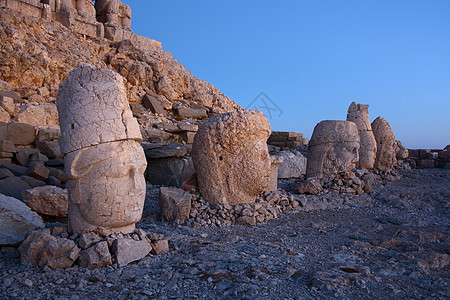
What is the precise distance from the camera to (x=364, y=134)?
8906 mm

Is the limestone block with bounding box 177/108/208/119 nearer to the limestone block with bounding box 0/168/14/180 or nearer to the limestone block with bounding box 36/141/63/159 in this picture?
the limestone block with bounding box 36/141/63/159

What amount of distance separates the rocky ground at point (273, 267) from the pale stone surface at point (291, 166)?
448 cm

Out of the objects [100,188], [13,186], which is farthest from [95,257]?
[13,186]

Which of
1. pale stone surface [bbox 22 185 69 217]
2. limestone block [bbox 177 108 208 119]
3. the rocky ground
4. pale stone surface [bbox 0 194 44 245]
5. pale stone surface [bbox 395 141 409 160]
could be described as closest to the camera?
the rocky ground

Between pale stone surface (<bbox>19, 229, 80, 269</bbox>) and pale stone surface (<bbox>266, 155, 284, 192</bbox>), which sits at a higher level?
pale stone surface (<bbox>266, 155, 284, 192</bbox>)

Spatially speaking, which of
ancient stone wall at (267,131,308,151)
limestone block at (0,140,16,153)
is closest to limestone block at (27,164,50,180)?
limestone block at (0,140,16,153)

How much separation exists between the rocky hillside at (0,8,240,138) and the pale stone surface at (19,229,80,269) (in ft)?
24.1

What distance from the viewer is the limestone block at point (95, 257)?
9.36ft

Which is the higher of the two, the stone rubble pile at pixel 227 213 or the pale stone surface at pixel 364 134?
the pale stone surface at pixel 364 134

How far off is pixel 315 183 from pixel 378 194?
1611 millimetres

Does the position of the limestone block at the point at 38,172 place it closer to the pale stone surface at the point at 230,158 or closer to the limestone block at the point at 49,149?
the limestone block at the point at 49,149

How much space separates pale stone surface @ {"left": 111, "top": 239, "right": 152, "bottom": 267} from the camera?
2.95m

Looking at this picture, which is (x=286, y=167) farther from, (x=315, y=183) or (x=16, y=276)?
(x=16, y=276)

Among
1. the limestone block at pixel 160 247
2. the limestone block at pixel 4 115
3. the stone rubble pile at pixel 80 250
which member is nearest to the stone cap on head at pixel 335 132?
the limestone block at pixel 160 247
